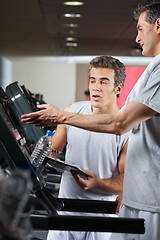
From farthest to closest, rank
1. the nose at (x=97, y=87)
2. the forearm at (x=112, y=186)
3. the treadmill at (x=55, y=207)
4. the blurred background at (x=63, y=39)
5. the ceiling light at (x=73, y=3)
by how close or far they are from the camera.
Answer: the blurred background at (x=63, y=39) → the ceiling light at (x=73, y=3) → the nose at (x=97, y=87) → the forearm at (x=112, y=186) → the treadmill at (x=55, y=207)

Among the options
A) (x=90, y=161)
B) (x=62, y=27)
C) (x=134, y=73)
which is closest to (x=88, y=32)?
(x=62, y=27)

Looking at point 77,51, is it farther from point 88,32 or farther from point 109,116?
point 109,116

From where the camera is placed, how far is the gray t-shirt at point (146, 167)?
63.1 inches

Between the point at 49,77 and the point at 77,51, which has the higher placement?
the point at 77,51

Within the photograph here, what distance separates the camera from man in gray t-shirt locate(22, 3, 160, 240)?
1535mm

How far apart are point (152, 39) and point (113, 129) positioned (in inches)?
15.5

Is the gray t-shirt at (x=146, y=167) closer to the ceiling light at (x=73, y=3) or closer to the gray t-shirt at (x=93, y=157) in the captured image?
the gray t-shirt at (x=93, y=157)

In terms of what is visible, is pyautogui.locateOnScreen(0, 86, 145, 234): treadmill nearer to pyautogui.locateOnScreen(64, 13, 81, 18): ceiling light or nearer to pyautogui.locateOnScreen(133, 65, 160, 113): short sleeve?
pyautogui.locateOnScreen(133, 65, 160, 113): short sleeve

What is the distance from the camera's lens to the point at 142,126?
1.65m

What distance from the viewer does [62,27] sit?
1073cm

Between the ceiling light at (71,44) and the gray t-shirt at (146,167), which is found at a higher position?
the ceiling light at (71,44)

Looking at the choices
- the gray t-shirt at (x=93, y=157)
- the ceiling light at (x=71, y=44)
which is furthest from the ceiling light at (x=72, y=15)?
the gray t-shirt at (x=93, y=157)

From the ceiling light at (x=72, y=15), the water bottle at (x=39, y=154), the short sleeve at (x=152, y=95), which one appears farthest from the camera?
the ceiling light at (x=72, y=15)

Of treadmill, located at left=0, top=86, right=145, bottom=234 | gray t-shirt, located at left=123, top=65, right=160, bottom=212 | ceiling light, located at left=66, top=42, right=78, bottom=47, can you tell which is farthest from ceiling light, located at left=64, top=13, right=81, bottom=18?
gray t-shirt, located at left=123, top=65, right=160, bottom=212
